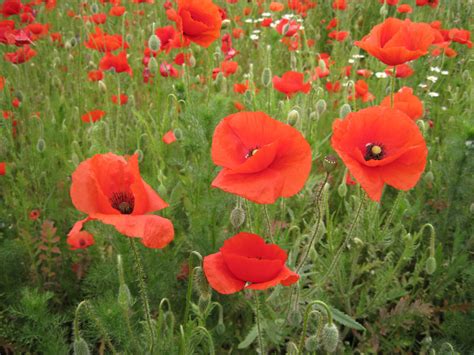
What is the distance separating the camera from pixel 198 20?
196cm

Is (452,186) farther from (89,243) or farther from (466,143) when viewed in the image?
(89,243)

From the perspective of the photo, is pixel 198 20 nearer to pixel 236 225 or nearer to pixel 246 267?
pixel 236 225

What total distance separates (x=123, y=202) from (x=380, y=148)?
0.71 metres

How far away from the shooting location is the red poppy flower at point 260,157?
1.11 metres

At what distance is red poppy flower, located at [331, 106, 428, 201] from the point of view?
1.20 m

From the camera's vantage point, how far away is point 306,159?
3.83ft

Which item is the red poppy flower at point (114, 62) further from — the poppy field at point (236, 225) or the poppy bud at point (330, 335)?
the poppy bud at point (330, 335)

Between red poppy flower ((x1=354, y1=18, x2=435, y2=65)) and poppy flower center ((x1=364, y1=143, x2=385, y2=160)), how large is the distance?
0.46 meters

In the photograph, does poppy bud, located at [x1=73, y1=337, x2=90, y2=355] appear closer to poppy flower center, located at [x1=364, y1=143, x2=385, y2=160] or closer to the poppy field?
the poppy field

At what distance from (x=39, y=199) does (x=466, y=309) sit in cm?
205

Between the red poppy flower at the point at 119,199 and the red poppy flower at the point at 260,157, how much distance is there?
163 mm

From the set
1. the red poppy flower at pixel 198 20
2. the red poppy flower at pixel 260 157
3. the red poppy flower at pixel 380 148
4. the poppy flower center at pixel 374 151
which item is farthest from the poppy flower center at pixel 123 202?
the red poppy flower at pixel 198 20

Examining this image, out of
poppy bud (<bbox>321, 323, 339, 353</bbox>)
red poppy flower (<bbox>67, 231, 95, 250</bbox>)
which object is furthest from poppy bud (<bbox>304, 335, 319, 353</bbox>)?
red poppy flower (<bbox>67, 231, 95, 250</bbox>)

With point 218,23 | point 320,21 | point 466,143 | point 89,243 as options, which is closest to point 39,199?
point 89,243
